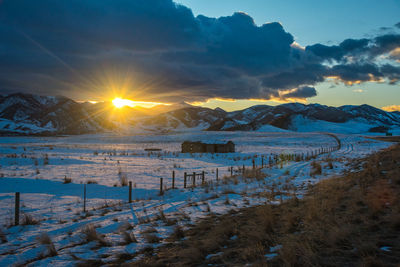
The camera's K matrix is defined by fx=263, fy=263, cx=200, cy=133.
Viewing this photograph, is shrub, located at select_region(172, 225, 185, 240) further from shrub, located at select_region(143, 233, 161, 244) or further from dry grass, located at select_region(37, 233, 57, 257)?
dry grass, located at select_region(37, 233, 57, 257)

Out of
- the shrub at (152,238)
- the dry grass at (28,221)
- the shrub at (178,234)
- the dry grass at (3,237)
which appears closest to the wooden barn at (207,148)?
the dry grass at (28,221)

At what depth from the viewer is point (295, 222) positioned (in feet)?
22.4

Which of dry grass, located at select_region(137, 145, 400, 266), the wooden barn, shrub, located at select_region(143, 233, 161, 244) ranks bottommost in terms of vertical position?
Result: the wooden barn

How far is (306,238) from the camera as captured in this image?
544 cm

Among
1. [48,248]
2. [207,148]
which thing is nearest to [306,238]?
[48,248]

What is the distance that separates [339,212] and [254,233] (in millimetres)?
2898

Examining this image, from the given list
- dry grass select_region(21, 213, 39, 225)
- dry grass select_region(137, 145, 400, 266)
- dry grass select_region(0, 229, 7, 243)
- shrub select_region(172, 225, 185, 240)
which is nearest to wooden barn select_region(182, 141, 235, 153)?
dry grass select_region(21, 213, 39, 225)

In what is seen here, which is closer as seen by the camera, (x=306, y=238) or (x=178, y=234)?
(x=306, y=238)

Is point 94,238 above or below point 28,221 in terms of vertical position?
Result: above

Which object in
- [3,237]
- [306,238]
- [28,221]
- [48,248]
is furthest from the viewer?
[28,221]

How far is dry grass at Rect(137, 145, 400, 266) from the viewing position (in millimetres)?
4548

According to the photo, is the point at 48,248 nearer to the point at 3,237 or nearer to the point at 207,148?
the point at 3,237

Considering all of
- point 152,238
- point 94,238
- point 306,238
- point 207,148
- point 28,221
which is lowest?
point 207,148

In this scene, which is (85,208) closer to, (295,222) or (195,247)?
(195,247)
